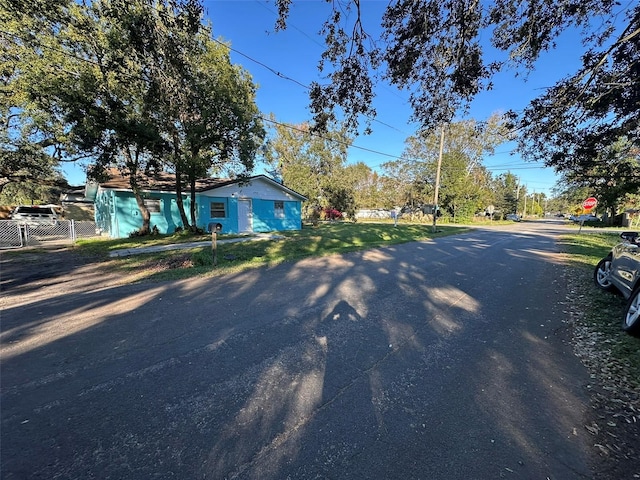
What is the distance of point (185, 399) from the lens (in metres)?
2.55

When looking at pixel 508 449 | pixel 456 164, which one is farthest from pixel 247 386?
pixel 456 164

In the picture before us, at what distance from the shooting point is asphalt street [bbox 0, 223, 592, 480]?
1933 mm

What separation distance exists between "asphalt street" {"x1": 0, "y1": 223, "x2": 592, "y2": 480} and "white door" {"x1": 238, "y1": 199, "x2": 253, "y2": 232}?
49.3 ft

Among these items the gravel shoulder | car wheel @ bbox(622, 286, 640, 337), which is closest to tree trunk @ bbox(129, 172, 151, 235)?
the gravel shoulder

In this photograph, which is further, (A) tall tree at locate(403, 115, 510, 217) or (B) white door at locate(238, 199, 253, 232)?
(A) tall tree at locate(403, 115, 510, 217)

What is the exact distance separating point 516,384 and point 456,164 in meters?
Result: 39.6

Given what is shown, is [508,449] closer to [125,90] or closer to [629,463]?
[629,463]

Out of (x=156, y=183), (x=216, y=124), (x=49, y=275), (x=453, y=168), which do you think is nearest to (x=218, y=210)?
(x=156, y=183)

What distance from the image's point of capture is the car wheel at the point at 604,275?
19.3 feet

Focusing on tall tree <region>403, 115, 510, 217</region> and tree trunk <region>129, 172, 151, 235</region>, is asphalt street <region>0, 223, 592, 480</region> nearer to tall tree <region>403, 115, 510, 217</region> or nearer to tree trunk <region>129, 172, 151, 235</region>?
tree trunk <region>129, 172, 151, 235</region>

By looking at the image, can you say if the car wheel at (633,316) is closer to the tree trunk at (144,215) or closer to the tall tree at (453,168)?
the tree trunk at (144,215)

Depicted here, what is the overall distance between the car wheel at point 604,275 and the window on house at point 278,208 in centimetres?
1888

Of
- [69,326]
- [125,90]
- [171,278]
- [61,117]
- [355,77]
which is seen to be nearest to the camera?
[69,326]

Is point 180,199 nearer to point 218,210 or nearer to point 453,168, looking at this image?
point 218,210
